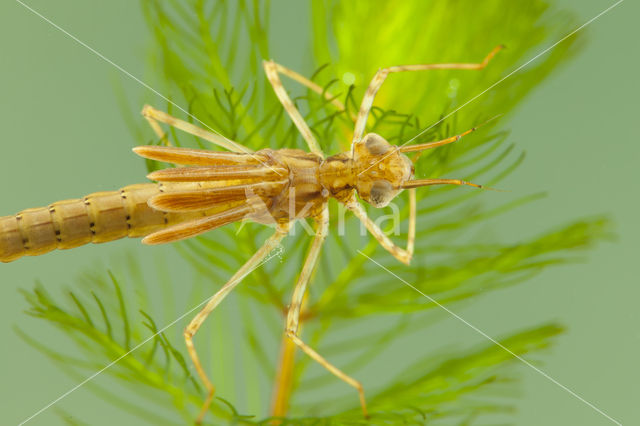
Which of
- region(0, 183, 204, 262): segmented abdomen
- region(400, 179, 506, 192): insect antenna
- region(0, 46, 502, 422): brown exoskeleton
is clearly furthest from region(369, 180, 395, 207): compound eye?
region(0, 183, 204, 262): segmented abdomen

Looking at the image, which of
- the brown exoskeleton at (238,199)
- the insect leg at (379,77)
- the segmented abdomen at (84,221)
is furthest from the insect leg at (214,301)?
the insect leg at (379,77)

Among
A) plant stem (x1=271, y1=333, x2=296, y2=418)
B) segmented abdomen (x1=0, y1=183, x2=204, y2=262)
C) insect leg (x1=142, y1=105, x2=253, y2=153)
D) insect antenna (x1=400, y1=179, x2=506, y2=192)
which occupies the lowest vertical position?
plant stem (x1=271, y1=333, x2=296, y2=418)

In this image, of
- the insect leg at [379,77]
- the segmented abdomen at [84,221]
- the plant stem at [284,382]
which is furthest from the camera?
the segmented abdomen at [84,221]

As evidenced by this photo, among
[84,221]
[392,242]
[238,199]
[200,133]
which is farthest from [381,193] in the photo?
[84,221]

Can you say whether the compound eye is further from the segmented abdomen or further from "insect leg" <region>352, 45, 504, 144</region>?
the segmented abdomen

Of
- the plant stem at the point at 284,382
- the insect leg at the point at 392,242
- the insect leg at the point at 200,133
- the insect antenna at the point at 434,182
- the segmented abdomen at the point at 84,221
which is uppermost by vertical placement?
the insect leg at the point at 200,133

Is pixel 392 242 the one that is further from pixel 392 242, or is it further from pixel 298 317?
pixel 298 317

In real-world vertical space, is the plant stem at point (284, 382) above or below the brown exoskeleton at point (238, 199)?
below

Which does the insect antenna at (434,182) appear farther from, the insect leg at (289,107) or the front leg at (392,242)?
the insect leg at (289,107)

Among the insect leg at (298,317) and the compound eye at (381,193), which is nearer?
the insect leg at (298,317)
